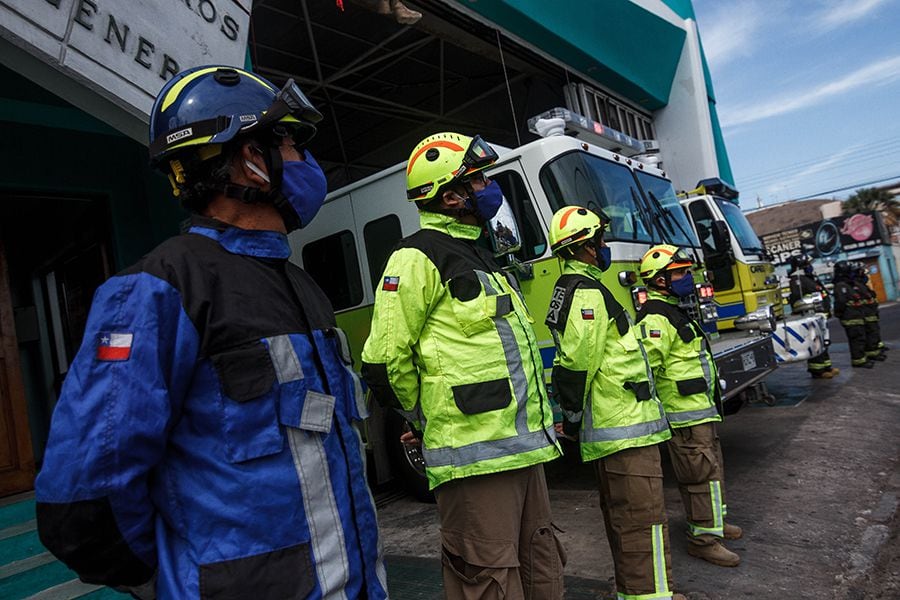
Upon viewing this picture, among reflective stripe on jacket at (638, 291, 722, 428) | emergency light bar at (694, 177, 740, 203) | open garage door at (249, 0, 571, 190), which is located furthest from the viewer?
emergency light bar at (694, 177, 740, 203)

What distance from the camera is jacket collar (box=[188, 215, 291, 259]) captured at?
1420 mm

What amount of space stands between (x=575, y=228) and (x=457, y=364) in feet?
4.83

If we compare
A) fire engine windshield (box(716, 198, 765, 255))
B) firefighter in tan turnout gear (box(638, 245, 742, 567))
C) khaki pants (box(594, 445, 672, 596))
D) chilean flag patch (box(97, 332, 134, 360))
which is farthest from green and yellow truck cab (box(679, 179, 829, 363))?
chilean flag patch (box(97, 332, 134, 360))

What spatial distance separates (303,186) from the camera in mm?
1556

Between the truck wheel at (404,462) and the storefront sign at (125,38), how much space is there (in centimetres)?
326

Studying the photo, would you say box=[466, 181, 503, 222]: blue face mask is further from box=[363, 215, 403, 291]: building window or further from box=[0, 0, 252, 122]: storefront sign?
box=[363, 215, 403, 291]: building window

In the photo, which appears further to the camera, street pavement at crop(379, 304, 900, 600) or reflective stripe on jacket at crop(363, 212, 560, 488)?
street pavement at crop(379, 304, 900, 600)

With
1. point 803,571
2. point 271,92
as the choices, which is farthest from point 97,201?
point 803,571

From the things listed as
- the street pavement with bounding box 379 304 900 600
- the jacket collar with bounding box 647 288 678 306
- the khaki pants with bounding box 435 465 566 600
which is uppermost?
the jacket collar with bounding box 647 288 678 306

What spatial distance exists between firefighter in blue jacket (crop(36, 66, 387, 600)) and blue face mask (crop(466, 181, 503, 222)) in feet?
3.75

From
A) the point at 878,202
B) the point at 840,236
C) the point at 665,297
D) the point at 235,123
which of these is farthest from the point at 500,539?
the point at 878,202

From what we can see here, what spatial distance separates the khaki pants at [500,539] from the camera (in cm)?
210

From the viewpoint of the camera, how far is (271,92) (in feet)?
5.16

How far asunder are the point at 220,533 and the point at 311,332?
474mm
